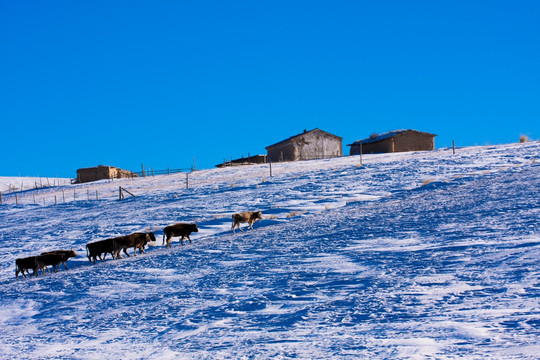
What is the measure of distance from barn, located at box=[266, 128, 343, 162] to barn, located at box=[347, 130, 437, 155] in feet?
19.3

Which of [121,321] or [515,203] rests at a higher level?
[515,203]

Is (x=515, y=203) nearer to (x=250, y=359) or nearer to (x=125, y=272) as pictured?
(x=125, y=272)

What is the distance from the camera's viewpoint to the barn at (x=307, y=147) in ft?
210

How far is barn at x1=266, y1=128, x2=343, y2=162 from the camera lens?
210 ft

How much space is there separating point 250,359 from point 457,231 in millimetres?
8156

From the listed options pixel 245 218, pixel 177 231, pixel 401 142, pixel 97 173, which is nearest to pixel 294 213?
pixel 245 218

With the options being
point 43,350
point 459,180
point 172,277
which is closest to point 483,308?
point 43,350

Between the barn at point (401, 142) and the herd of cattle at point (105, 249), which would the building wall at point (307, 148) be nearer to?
the barn at point (401, 142)

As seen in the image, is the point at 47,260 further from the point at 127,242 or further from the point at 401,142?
the point at 401,142

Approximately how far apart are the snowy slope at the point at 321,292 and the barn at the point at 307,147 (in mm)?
43093

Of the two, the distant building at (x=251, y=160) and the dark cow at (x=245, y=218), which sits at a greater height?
the distant building at (x=251, y=160)

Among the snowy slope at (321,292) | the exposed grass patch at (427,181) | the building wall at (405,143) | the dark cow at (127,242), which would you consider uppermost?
the building wall at (405,143)

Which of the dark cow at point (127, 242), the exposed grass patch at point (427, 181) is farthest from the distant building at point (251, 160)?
the dark cow at point (127, 242)

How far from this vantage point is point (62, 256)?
16.5 meters
